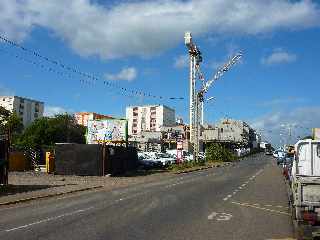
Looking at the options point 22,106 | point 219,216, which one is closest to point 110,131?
point 219,216

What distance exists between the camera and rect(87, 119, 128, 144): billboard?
44.7 metres

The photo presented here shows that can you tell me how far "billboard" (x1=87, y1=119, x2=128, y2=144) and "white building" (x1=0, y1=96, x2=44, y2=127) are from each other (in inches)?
5470

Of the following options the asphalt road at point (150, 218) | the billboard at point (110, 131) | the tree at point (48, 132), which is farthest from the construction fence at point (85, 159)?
the tree at point (48, 132)

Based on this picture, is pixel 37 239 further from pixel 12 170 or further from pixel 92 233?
pixel 12 170

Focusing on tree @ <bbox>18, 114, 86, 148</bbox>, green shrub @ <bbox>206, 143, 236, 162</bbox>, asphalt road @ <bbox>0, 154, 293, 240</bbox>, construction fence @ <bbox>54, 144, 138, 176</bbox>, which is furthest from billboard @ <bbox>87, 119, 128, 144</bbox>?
tree @ <bbox>18, 114, 86, 148</bbox>

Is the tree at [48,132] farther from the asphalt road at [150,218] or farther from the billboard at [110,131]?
the asphalt road at [150,218]

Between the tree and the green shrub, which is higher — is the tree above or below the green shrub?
above

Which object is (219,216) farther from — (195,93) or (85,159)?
(195,93)

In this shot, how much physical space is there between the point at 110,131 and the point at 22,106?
15243cm

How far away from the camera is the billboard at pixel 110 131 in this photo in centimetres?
4472

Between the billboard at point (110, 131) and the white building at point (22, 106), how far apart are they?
139 metres

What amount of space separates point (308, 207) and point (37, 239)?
5.71 metres

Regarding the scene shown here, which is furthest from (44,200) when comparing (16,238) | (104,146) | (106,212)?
(104,146)

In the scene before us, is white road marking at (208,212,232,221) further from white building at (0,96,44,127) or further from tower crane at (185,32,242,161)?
white building at (0,96,44,127)
